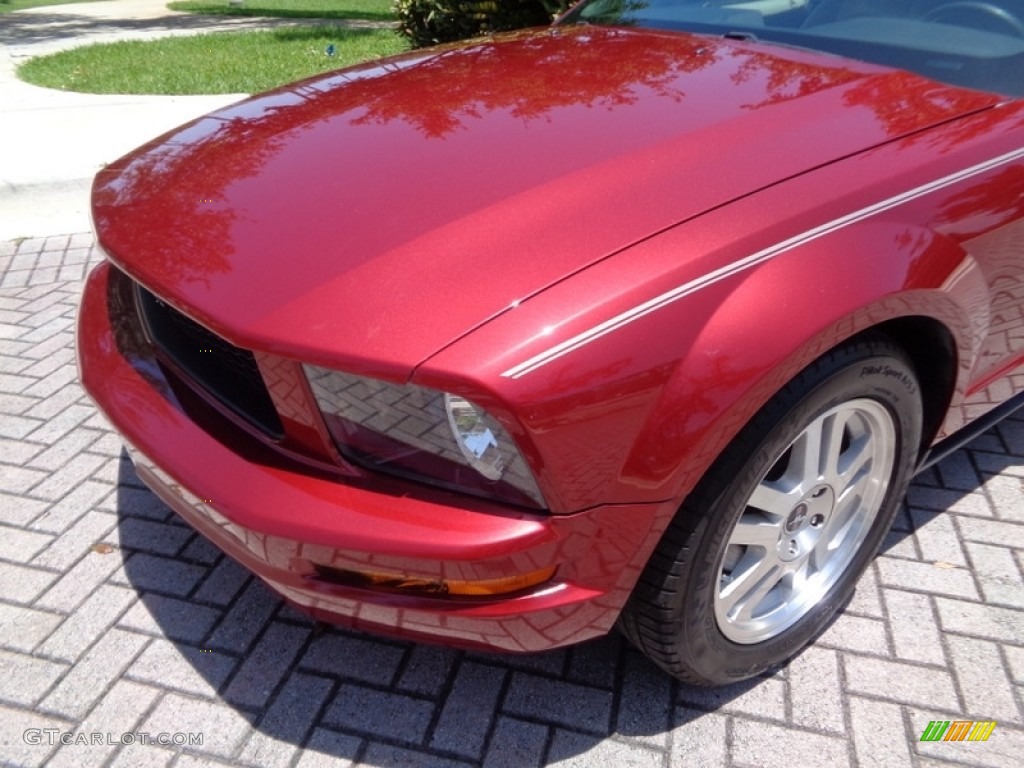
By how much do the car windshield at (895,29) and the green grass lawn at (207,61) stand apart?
17.8ft

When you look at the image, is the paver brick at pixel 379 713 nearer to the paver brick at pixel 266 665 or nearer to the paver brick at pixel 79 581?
the paver brick at pixel 266 665

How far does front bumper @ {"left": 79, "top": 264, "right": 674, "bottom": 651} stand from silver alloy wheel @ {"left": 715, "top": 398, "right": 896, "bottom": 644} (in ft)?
1.19

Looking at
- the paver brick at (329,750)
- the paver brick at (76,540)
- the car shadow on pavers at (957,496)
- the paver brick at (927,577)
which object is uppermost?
the paver brick at (76,540)

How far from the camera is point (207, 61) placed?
877cm

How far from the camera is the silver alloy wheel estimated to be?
1.94 meters

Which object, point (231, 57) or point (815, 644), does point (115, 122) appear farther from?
point (815, 644)

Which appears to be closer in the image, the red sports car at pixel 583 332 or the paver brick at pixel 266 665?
the red sports car at pixel 583 332

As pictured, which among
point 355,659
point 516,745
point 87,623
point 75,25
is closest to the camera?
point 516,745

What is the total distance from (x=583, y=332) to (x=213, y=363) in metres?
0.91

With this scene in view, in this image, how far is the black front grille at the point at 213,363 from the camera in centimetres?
181

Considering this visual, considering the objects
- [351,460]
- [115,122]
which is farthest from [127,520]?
[115,122]

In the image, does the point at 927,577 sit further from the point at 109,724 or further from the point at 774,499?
the point at 109,724

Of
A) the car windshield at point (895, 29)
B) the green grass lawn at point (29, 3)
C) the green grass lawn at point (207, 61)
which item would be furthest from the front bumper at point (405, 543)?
the green grass lawn at point (29, 3)

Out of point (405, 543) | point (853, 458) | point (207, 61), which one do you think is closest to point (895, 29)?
point (853, 458)
